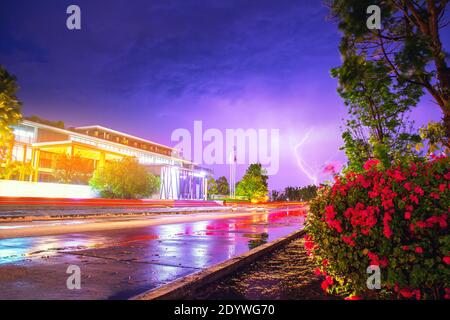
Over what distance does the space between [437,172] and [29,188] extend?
34091 mm

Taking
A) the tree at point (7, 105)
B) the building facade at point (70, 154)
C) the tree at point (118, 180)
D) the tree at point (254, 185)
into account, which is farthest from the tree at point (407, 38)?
the tree at point (254, 185)

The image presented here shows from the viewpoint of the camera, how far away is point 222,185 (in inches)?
4245

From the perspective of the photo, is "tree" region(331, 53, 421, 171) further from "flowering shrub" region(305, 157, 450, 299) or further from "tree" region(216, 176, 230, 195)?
"tree" region(216, 176, 230, 195)

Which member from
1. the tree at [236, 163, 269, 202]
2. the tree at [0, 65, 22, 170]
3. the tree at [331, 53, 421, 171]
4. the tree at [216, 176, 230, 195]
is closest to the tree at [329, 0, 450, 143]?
the tree at [331, 53, 421, 171]

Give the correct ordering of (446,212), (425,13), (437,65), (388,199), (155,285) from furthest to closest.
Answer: (425,13)
(437,65)
(155,285)
(388,199)
(446,212)

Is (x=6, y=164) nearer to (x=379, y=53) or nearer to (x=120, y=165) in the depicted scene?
(x=120, y=165)

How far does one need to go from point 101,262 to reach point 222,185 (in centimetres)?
10129

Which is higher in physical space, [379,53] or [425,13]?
[425,13]

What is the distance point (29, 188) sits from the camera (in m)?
31.5

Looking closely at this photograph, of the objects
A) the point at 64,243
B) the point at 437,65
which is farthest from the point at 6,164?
the point at 437,65

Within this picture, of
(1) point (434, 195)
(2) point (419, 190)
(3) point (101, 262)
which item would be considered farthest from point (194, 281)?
(1) point (434, 195)

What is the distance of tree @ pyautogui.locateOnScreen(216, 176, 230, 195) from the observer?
108 metres

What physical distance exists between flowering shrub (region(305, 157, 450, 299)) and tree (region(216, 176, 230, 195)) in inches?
4063

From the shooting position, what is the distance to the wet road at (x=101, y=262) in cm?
474
